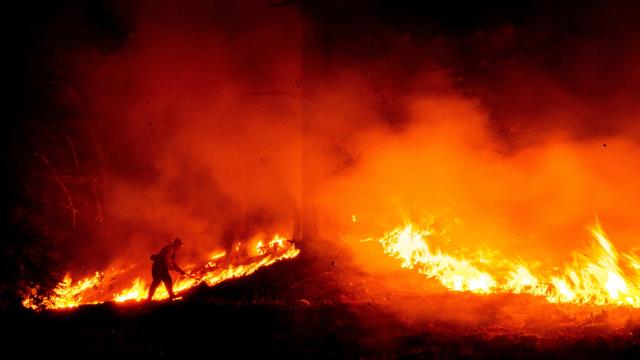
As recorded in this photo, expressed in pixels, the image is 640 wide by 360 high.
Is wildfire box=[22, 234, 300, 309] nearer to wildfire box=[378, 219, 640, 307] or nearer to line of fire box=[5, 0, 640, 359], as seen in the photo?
line of fire box=[5, 0, 640, 359]

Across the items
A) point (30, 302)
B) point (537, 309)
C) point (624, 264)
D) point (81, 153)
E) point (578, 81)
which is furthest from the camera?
point (81, 153)

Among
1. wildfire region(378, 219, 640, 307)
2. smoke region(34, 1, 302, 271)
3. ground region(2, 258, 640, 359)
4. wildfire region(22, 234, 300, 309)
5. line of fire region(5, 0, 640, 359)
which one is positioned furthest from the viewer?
smoke region(34, 1, 302, 271)

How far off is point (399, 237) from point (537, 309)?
10.6ft

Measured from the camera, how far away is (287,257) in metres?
10.3

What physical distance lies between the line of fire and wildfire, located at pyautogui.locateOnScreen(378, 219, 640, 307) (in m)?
0.04

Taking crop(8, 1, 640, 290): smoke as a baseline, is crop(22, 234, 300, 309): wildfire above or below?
below

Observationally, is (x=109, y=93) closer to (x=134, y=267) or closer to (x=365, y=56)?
(x=134, y=267)

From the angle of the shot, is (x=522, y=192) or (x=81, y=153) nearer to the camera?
(x=522, y=192)

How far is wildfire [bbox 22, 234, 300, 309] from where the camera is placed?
9289mm

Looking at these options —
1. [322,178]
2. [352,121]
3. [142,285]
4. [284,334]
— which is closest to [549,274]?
[284,334]

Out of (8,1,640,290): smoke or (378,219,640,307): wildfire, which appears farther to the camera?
(8,1,640,290): smoke

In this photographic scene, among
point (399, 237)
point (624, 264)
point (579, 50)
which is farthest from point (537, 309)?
point (579, 50)

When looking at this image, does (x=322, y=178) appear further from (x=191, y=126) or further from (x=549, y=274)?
(x=549, y=274)

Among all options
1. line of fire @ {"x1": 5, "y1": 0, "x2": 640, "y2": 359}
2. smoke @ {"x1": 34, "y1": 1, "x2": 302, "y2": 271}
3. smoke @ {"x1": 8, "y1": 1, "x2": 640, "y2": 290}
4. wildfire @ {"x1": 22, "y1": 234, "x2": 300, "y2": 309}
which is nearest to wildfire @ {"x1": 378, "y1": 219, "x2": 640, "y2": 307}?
line of fire @ {"x1": 5, "y1": 0, "x2": 640, "y2": 359}
